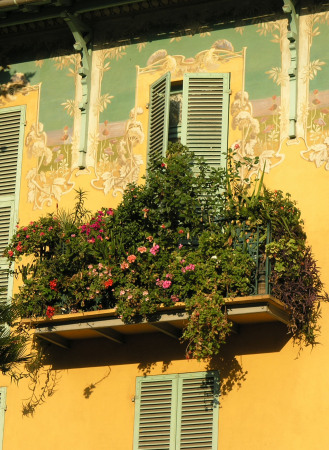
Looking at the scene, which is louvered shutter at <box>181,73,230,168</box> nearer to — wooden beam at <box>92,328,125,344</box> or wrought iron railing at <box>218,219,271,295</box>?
wrought iron railing at <box>218,219,271,295</box>

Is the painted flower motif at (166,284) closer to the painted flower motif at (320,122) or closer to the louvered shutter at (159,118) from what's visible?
the louvered shutter at (159,118)

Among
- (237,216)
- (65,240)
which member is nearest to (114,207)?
(65,240)

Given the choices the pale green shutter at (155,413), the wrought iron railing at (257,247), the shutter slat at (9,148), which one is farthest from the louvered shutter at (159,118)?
the pale green shutter at (155,413)

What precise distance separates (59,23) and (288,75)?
11.1ft

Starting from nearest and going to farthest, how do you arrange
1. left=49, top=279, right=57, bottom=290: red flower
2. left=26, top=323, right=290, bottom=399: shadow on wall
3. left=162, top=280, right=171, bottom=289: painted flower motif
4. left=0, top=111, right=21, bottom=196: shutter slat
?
left=162, top=280, right=171, bottom=289: painted flower motif → left=26, top=323, right=290, bottom=399: shadow on wall → left=49, top=279, right=57, bottom=290: red flower → left=0, top=111, right=21, bottom=196: shutter slat

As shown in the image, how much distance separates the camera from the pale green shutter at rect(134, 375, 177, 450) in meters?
15.5

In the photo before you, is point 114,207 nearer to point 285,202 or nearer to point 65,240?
point 65,240

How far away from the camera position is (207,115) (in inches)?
659

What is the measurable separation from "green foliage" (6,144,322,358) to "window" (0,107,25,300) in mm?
926

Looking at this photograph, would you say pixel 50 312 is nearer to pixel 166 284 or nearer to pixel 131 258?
pixel 131 258

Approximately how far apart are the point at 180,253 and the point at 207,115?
2.10 meters

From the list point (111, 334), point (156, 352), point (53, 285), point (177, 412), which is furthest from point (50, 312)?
point (177, 412)

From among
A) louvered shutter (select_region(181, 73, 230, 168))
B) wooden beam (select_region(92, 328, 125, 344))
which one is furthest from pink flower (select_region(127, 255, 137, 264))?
louvered shutter (select_region(181, 73, 230, 168))

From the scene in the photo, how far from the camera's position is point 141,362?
1602cm
